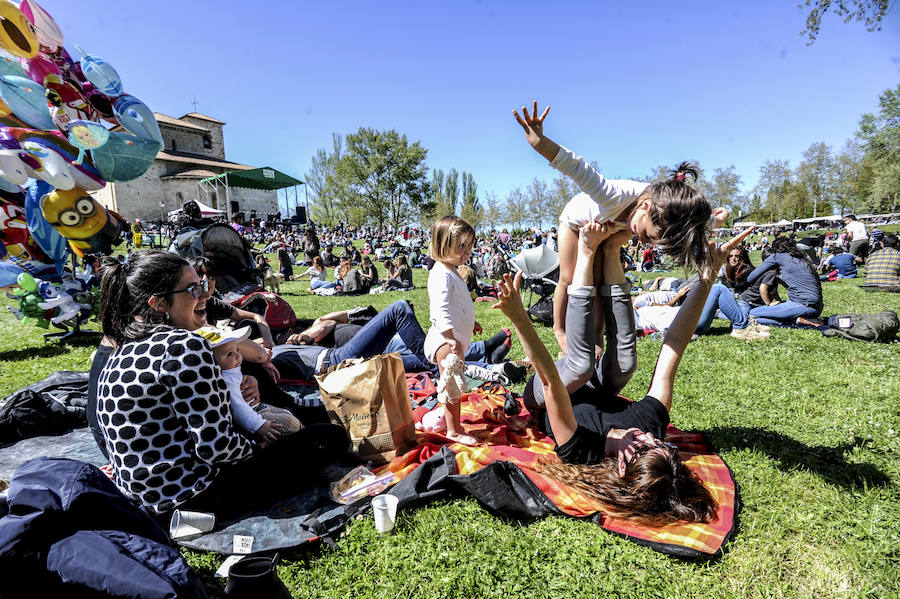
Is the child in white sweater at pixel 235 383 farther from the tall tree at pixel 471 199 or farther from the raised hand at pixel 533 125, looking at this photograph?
the tall tree at pixel 471 199

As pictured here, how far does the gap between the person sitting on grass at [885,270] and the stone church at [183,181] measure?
126 feet

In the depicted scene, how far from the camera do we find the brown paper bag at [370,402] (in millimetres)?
2846

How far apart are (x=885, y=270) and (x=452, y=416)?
1246 cm

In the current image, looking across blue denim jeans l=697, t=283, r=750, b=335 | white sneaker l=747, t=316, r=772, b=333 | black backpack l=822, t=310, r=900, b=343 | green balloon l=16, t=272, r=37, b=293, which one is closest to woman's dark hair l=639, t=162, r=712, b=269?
blue denim jeans l=697, t=283, r=750, b=335

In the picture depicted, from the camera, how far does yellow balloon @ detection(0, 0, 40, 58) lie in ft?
14.3

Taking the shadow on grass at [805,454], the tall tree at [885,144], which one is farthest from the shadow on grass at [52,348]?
the tall tree at [885,144]

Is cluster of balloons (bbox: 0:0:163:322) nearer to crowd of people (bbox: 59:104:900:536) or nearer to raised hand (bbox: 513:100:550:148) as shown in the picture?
crowd of people (bbox: 59:104:900:536)

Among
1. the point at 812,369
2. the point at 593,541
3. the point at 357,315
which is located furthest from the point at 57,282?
the point at 812,369

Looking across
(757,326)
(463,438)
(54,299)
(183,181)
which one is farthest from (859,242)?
(183,181)

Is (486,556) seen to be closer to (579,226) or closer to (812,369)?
(579,226)

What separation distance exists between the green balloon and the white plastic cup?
603 cm

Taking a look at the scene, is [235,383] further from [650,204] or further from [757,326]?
[757,326]

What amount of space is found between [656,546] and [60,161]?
6.59m

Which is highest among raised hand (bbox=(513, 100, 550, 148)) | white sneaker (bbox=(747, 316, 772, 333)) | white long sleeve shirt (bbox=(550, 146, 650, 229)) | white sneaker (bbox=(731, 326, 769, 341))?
raised hand (bbox=(513, 100, 550, 148))
